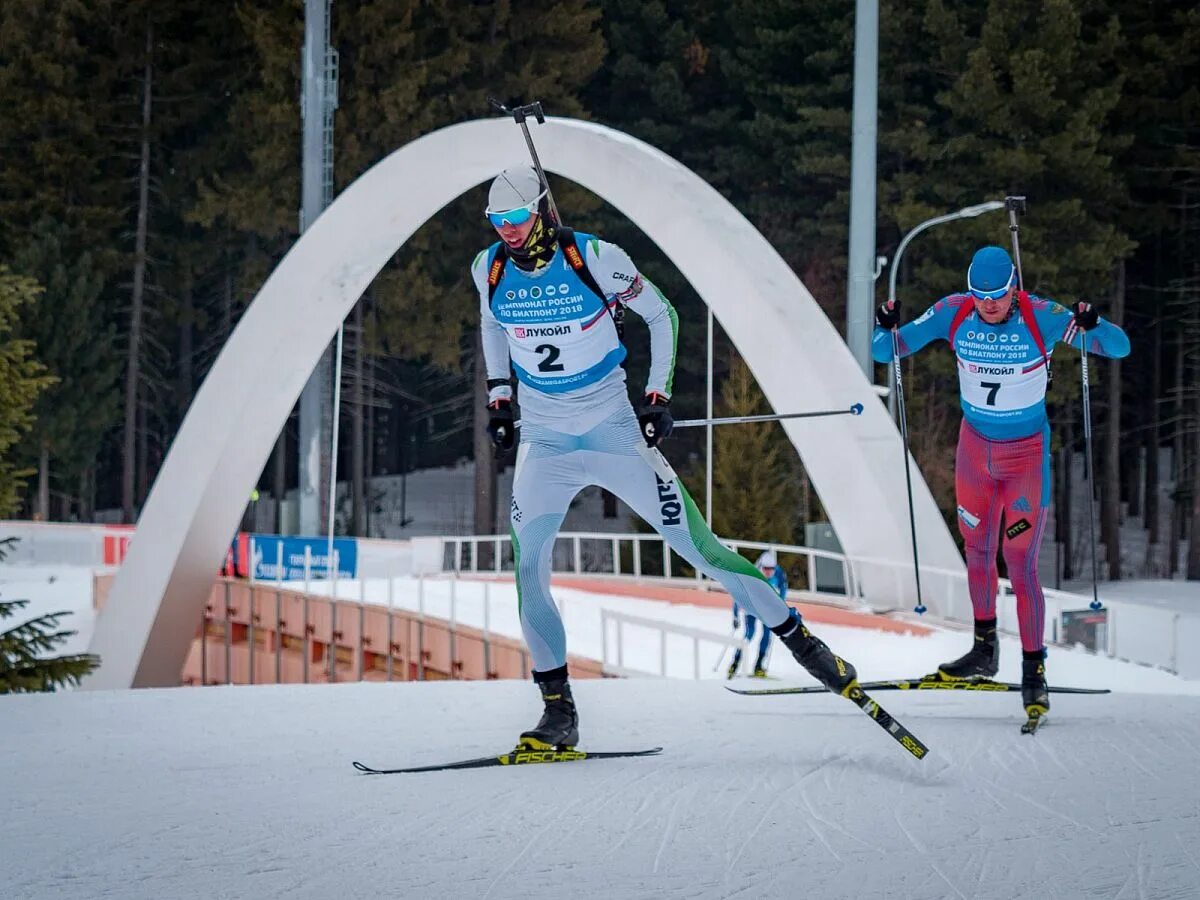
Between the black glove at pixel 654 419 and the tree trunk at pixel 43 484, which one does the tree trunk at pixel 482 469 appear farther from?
the black glove at pixel 654 419

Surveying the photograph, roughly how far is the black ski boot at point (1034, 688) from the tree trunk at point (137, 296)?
3653cm

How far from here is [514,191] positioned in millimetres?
6070

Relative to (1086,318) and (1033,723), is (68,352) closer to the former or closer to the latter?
(1086,318)

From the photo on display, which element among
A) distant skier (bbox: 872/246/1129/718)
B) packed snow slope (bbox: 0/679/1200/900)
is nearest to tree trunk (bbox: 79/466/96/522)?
packed snow slope (bbox: 0/679/1200/900)

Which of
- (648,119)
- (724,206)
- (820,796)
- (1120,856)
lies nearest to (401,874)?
(820,796)

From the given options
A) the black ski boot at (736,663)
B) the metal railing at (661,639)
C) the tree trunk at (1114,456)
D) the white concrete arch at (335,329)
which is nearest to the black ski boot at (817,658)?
the metal railing at (661,639)

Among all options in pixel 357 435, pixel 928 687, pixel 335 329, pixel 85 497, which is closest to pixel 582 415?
pixel 928 687

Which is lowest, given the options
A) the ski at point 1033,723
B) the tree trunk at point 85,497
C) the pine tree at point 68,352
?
the ski at point 1033,723

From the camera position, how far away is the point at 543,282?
618cm

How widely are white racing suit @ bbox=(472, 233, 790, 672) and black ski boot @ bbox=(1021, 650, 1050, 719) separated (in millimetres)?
1446

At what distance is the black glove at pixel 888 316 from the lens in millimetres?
7527

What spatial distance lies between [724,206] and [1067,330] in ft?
29.5

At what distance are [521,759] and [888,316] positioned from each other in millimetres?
2849

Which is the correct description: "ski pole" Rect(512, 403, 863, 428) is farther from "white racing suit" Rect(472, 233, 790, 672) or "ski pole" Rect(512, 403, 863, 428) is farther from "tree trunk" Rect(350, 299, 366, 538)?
"tree trunk" Rect(350, 299, 366, 538)
